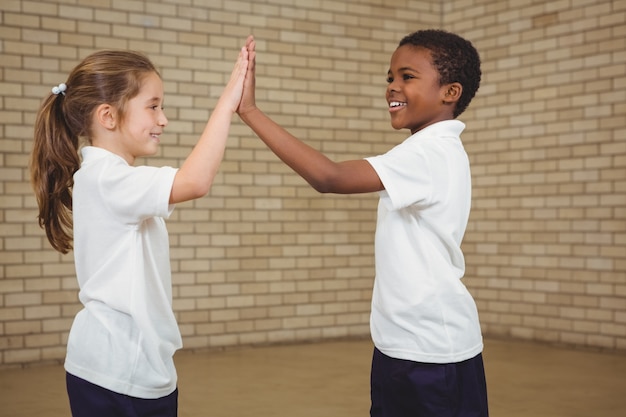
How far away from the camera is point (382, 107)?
6.86 metres

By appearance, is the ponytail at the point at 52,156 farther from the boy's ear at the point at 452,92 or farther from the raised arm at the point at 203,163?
the boy's ear at the point at 452,92

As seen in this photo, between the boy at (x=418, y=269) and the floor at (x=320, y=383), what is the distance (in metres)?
2.13

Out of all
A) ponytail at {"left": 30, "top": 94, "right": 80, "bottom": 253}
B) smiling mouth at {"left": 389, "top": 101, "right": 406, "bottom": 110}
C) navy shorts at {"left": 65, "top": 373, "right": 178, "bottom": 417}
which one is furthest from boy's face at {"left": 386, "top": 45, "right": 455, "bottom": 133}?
navy shorts at {"left": 65, "top": 373, "right": 178, "bottom": 417}

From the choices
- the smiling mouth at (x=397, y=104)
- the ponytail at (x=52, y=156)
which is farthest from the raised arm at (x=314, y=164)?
the ponytail at (x=52, y=156)

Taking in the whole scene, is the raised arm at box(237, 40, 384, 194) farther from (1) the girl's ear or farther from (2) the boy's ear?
(2) the boy's ear

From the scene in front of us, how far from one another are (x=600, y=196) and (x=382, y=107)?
1.95 metres

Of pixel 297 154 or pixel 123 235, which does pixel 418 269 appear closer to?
pixel 297 154

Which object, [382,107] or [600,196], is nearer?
[600,196]

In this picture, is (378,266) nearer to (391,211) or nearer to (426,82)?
(391,211)

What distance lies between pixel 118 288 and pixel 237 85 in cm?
58

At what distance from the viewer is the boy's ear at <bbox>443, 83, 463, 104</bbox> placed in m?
2.28

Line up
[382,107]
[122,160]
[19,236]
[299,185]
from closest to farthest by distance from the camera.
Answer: [122,160] → [19,236] → [299,185] → [382,107]

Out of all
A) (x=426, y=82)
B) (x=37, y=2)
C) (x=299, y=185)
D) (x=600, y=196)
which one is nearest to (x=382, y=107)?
→ (x=299, y=185)

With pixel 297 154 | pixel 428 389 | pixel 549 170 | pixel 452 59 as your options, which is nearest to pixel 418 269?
pixel 428 389
